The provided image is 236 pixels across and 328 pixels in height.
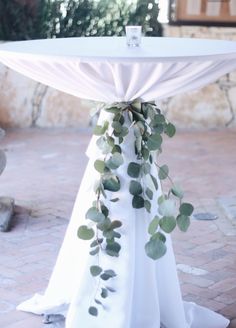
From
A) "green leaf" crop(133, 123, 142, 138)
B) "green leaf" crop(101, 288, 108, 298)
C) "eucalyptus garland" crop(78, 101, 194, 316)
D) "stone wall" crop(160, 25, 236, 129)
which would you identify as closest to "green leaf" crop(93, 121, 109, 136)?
"eucalyptus garland" crop(78, 101, 194, 316)

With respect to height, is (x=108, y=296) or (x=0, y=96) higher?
(x=108, y=296)

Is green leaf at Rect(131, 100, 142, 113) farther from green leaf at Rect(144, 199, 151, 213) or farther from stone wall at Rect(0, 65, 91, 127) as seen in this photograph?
stone wall at Rect(0, 65, 91, 127)

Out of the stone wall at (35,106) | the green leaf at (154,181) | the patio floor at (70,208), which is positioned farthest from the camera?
the stone wall at (35,106)

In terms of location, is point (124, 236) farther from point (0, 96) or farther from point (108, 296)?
point (0, 96)

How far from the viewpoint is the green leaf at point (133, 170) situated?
8.01ft

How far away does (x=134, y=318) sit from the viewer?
2.54 metres

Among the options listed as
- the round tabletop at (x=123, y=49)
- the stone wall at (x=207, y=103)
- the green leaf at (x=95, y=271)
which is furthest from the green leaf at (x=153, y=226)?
the stone wall at (x=207, y=103)

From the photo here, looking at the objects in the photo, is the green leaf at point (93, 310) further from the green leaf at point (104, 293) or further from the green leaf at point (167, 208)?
the green leaf at point (167, 208)

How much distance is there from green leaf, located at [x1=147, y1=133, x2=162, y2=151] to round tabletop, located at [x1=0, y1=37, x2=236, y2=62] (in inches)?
11.0

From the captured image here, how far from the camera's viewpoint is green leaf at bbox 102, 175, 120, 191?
2.42 meters

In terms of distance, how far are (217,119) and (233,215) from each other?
118 inches

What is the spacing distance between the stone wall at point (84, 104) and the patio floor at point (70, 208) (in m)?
0.15

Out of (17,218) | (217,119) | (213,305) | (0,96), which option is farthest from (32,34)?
(213,305)

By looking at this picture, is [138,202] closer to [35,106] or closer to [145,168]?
[145,168]
